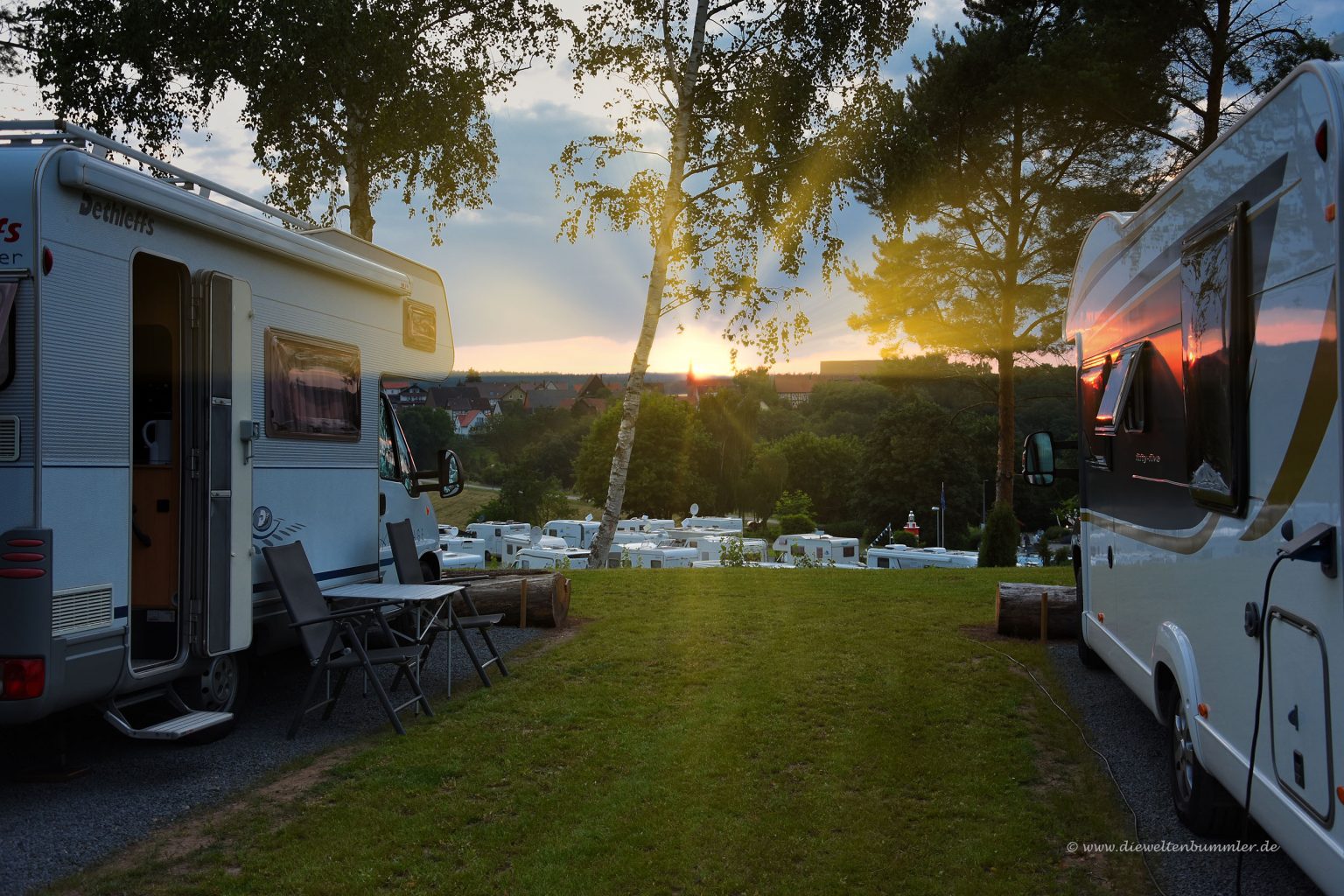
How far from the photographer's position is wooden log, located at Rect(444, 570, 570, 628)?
8.62 m

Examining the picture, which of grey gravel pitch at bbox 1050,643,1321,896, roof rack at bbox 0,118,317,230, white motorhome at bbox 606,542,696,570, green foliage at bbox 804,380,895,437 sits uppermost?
green foliage at bbox 804,380,895,437

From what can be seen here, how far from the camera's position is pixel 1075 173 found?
1894cm

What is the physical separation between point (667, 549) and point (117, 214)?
22460 millimetres

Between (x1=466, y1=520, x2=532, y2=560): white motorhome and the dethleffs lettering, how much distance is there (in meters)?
30.7

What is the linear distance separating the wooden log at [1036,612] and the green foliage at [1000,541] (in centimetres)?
847

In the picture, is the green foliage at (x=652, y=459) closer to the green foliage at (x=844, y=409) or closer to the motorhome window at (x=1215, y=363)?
the green foliage at (x=844, y=409)

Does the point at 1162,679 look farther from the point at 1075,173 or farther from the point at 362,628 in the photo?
the point at 1075,173

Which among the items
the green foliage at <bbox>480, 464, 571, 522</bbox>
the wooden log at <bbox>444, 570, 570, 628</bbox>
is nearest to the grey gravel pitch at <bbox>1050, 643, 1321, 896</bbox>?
the wooden log at <bbox>444, 570, 570, 628</bbox>

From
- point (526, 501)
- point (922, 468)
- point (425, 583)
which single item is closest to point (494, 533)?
point (526, 501)

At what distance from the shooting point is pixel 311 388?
6.12 meters

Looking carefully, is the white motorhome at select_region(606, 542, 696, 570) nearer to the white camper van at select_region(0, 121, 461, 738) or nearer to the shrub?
the white camper van at select_region(0, 121, 461, 738)

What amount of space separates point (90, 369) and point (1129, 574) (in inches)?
190

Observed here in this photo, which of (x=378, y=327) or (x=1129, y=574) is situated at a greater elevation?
(x=378, y=327)

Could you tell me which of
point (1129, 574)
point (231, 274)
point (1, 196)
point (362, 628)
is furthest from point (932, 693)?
point (1, 196)
